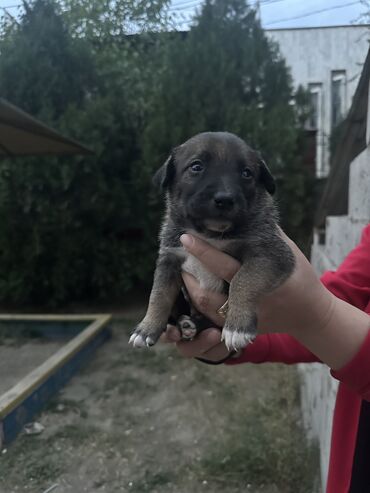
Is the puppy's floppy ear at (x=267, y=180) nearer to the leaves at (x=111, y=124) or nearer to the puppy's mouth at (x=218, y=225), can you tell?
the puppy's mouth at (x=218, y=225)

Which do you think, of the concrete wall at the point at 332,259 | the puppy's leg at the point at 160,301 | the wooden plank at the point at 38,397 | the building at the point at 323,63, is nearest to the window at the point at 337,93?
the building at the point at 323,63

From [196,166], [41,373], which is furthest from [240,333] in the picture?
[41,373]

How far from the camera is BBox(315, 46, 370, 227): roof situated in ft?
12.6

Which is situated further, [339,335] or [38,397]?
A: [38,397]

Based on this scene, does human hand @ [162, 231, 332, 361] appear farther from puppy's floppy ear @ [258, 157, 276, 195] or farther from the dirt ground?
the dirt ground

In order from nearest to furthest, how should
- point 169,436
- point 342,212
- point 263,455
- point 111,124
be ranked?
point 263,455 < point 169,436 < point 342,212 < point 111,124

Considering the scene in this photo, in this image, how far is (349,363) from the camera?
1.57 metres

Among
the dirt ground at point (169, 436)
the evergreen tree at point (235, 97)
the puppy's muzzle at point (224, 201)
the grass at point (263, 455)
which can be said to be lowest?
the dirt ground at point (169, 436)

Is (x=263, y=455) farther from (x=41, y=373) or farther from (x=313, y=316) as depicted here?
(x=313, y=316)

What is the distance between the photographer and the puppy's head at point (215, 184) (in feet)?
6.02

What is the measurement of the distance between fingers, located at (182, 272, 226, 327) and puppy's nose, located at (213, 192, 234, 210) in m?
0.34

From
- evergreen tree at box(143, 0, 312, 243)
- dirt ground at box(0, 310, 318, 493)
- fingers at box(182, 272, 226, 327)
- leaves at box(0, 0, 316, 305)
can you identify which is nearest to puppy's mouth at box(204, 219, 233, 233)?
fingers at box(182, 272, 226, 327)

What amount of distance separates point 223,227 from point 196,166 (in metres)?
0.32

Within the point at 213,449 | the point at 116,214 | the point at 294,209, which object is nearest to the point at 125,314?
the point at 116,214
